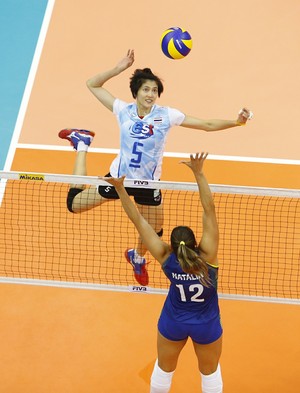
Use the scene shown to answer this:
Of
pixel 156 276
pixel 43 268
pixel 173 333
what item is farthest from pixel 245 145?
pixel 173 333

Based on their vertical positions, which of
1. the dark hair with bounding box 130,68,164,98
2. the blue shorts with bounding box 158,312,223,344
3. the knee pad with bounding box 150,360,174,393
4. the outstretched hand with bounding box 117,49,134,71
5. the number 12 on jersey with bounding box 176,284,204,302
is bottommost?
the knee pad with bounding box 150,360,174,393

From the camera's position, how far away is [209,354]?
7.55 m

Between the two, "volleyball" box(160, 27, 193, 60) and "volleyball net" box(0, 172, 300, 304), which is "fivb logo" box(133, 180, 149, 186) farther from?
"volleyball" box(160, 27, 193, 60)

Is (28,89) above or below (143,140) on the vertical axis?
above

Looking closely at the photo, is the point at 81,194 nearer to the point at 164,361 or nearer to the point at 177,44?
the point at 177,44

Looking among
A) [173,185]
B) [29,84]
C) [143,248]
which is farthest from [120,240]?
[29,84]

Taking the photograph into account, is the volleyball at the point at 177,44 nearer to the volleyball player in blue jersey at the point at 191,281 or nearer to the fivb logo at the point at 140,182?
the fivb logo at the point at 140,182

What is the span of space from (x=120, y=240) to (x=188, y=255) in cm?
463

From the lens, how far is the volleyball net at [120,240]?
35.5 ft

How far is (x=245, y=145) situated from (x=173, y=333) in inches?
282

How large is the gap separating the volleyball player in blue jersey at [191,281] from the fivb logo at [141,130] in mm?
2195

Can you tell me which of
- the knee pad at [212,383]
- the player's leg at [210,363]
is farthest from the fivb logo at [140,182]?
the knee pad at [212,383]

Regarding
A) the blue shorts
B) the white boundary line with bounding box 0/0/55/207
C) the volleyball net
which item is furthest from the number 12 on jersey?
the white boundary line with bounding box 0/0/55/207

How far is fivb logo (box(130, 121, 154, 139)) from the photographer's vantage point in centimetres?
943
